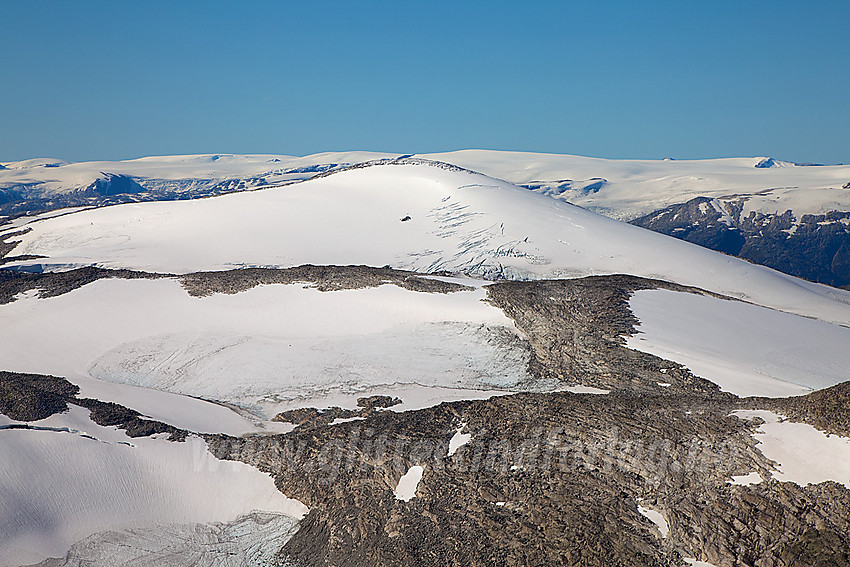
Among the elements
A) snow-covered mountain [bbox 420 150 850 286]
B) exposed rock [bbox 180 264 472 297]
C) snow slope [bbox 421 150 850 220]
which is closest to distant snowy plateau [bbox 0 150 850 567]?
exposed rock [bbox 180 264 472 297]

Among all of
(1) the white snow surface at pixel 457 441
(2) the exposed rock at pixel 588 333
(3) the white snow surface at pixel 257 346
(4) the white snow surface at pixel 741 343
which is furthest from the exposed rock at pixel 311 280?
(1) the white snow surface at pixel 457 441

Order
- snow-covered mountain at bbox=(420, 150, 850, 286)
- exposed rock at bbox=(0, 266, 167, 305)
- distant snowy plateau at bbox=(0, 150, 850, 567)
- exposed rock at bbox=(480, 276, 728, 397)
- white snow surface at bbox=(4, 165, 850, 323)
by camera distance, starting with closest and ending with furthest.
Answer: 1. distant snowy plateau at bbox=(0, 150, 850, 567)
2. exposed rock at bbox=(480, 276, 728, 397)
3. exposed rock at bbox=(0, 266, 167, 305)
4. white snow surface at bbox=(4, 165, 850, 323)
5. snow-covered mountain at bbox=(420, 150, 850, 286)

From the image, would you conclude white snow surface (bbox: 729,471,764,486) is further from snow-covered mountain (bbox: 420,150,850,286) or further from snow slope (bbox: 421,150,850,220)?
snow slope (bbox: 421,150,850,220)

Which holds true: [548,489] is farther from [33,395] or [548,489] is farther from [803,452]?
[33,395]

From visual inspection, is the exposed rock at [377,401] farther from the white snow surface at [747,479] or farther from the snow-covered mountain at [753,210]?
the snow-covered mountain at [753,210]

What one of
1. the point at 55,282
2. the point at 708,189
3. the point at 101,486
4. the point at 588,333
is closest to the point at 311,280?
the point at 55,282

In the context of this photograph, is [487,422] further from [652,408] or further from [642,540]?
[642,540]
